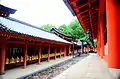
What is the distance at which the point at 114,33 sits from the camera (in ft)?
19.0

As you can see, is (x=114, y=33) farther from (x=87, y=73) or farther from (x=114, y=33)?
(x=87, y=73)

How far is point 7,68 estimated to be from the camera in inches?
491

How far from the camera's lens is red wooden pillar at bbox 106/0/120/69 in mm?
5746

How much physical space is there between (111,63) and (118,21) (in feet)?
4.31

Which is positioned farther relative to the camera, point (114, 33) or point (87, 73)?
point (87, 73)

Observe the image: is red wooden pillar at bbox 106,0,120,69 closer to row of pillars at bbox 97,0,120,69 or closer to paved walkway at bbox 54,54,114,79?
row of pillars at bbox 97,0,120,69

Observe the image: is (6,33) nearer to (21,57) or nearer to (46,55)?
(21,57)

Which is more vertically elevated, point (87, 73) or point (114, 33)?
point (114, 33)

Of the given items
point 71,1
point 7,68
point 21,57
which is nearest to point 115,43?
point 71,1

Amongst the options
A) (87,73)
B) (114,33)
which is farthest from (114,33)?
(87,73)

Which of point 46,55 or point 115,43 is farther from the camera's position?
point 46,55

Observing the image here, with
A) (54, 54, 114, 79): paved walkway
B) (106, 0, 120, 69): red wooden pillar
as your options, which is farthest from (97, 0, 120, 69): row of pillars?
(54, 54, 114, 79): paved walkway

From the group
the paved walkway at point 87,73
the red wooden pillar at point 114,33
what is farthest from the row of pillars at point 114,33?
the paved walkway at point 87,73

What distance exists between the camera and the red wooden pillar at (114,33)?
226 inches
